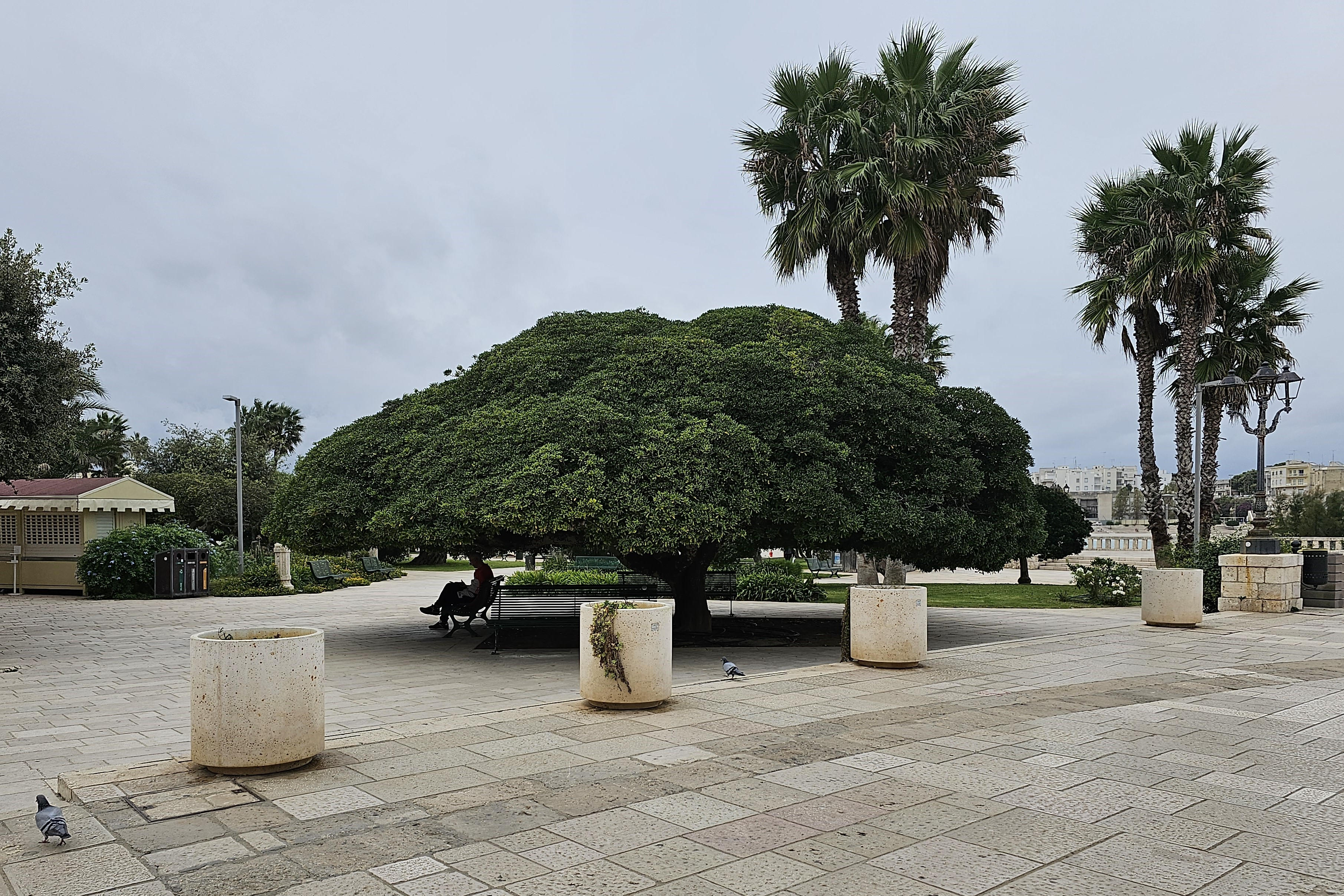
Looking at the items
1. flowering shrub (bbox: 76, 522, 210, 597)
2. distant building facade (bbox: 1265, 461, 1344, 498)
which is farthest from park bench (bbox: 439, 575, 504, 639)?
distant building facade (bbox: 1265, 461, 1344, 498)

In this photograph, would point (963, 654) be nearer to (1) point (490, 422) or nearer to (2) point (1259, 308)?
(1) point (490, 422)

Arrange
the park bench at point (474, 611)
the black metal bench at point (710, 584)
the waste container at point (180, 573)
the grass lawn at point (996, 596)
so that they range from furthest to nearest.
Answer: the waste container at point (180, 573), the grass lawn at point (996, 596), the black metal bench at point (710, 584), the park bench at point (474, 611)

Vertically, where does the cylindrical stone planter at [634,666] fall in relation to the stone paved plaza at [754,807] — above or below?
above

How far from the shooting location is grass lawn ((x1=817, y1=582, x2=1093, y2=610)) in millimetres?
21625

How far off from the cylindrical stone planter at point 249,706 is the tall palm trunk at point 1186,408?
24427 millimetres

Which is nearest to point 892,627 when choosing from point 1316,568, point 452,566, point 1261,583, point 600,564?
point 1261,583

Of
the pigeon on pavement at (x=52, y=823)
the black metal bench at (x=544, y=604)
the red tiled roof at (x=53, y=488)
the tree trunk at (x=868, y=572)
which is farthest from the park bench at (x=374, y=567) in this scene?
the pigeon on pavement at (x=52, y=823)

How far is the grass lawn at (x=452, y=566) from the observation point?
37938 millimetres

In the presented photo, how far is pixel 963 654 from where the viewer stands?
37.8 ft

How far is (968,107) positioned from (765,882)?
55.6ft

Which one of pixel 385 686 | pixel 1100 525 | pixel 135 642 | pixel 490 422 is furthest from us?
pixel 1100 525

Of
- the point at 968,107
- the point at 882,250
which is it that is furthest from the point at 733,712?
the point at 968,107

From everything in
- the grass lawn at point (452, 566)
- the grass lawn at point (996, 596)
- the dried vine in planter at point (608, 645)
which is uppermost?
the dried vine in planter at point (608, 645)

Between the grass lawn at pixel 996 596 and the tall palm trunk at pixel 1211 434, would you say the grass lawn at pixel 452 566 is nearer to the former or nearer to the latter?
the grass lawn at pixel 996 596
